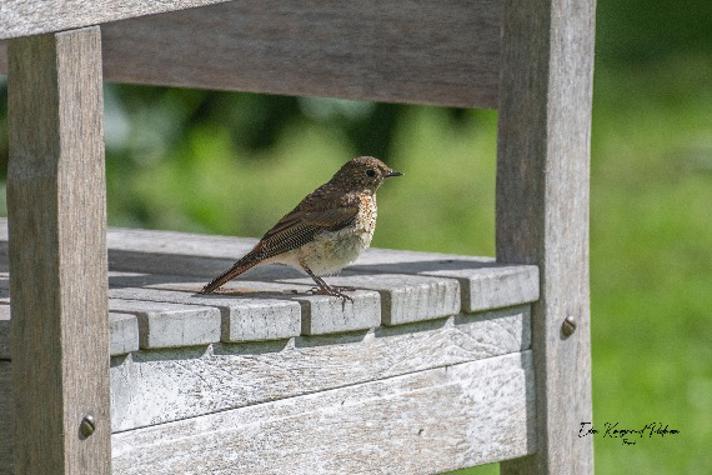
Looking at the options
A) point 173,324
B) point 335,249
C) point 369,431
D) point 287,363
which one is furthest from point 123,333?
point 335,249

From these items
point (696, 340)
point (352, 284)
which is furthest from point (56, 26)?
point (696, 340)

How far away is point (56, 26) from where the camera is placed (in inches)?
112

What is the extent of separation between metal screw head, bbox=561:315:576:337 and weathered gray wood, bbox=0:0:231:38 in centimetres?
148

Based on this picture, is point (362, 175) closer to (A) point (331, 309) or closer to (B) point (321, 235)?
(B) point (321, 235)

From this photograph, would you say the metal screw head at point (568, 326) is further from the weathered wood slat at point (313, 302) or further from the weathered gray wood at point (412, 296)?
the weathered wood slat at point (313, 302)

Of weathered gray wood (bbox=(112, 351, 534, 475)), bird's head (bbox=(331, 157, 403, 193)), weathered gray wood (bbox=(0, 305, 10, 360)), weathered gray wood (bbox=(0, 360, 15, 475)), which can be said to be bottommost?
A: weathered gray wood (bbox=(112, 351, 534, 475))

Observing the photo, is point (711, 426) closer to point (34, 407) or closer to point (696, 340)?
point (696, 340)

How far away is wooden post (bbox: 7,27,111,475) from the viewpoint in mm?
2955

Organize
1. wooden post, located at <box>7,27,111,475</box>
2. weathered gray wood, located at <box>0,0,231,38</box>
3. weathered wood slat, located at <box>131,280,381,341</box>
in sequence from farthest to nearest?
1. weathered wood slat, located at <box>131,280,381,341</box>
2. wooden post, located at <box>7,27,111,475</box>
3. weathered gray wood, located at <box>0,0,231,38</box>

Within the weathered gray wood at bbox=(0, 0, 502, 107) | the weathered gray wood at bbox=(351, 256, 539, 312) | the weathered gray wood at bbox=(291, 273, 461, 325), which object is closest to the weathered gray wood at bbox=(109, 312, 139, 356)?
the weathered gray wood at bbox=(291, 273, 461, 325)

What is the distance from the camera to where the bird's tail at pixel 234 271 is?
3.69 metres

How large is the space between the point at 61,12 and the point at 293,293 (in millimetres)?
1108

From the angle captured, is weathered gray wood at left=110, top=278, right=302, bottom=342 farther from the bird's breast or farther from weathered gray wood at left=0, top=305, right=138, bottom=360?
the bird's breast

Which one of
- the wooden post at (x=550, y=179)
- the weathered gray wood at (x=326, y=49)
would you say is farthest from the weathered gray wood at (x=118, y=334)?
the weathered gray wood at (x=326, y=49)
